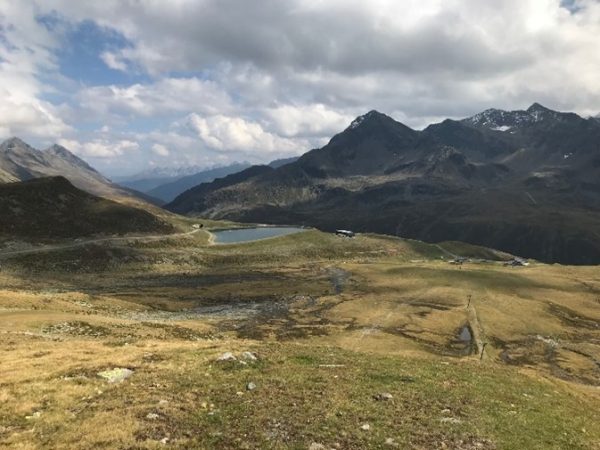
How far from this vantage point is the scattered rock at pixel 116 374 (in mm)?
33312

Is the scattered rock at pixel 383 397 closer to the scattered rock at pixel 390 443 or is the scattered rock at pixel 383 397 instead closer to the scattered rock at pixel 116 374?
the scattered rock at pixel 390 443

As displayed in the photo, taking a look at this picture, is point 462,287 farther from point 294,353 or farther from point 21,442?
point 21,442

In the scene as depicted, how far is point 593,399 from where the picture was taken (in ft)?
155

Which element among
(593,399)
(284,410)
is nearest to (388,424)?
(284,410)

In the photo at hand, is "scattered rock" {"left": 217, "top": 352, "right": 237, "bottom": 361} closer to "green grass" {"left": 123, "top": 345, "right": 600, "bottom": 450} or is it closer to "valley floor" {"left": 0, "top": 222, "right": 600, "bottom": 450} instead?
"valley floor" {"left": 0, "top": 222, "right": 600, "bottom": 450}

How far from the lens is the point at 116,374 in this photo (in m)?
34.2

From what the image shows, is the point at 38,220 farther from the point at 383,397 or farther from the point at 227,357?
the point at 383,397

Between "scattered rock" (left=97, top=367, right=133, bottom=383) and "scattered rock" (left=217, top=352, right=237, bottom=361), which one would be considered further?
"scattered rock" (left=217, top=352, right=237, bottom=361)

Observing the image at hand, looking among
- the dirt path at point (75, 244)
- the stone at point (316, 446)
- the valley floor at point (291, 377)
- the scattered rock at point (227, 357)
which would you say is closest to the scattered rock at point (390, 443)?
the valley floor at point (291, 377)

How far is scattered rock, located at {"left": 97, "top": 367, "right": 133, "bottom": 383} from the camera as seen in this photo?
109ft

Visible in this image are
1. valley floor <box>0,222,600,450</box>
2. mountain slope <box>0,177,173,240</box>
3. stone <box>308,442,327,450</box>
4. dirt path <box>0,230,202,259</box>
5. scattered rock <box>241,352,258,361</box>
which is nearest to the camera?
stone <box>308,442,327,450</box>

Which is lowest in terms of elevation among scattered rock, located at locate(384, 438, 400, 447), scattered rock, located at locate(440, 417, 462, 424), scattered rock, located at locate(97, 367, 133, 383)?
scattered rock, located at locate(440, 417, 462, 424)

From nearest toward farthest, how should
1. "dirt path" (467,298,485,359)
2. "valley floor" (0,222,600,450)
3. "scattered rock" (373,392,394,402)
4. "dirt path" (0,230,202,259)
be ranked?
1. "valley floor" (0,222,600,450)
2. "scattered rock" (373,392,394,402)
3. "dirt path" (467,298,485,359)
4. "dirt path" (0,230,202,259)

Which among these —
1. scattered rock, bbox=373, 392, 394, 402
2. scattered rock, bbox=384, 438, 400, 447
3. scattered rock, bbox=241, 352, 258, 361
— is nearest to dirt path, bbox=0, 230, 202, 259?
scattered rock, bbox=241, 352, 258, 361
